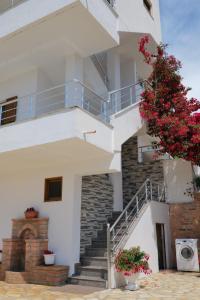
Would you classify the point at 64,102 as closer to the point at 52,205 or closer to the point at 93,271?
the point at 52,205

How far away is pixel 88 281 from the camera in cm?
879

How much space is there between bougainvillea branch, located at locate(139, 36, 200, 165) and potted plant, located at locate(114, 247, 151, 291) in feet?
15.1

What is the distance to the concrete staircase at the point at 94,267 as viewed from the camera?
8.74 metres

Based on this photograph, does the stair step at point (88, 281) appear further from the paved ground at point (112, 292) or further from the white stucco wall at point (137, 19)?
the white stucco wall at point (137, 19)

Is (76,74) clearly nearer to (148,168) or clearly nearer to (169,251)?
(148,168)

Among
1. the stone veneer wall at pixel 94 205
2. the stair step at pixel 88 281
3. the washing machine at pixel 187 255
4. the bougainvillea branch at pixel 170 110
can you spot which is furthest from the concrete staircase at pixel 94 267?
the bougainvillea branch at pixel 170 110

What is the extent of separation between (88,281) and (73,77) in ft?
21.0

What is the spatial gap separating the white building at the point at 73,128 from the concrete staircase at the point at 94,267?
0.10ft

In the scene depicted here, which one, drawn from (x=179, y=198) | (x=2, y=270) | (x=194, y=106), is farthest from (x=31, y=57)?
(x=179, y=198)

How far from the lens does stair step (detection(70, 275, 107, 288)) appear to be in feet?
28.0

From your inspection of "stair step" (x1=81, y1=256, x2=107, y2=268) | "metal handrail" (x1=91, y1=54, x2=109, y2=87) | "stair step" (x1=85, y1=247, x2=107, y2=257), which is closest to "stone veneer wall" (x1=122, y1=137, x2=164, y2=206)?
"metal handrail" (x1=91, y1=54, x2=109, y2=87)

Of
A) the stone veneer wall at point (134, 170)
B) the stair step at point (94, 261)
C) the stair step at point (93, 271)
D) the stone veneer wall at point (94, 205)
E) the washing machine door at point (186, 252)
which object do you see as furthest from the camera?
the stone veneer wall at point (134, 170)

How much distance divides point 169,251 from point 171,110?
594cm

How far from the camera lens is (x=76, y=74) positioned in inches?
391
